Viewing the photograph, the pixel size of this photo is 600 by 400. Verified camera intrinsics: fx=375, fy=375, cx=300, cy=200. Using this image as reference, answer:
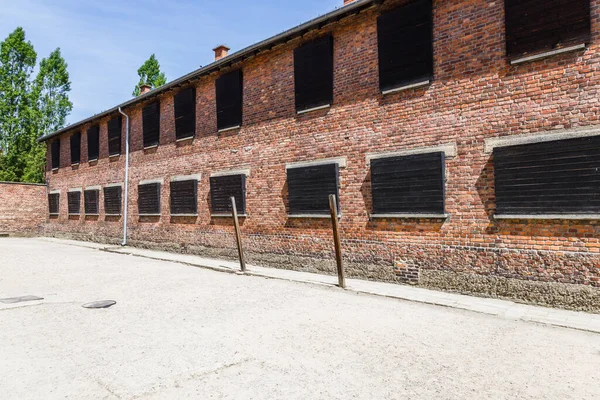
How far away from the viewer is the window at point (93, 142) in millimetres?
20250

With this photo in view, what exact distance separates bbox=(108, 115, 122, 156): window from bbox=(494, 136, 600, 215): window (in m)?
17.3

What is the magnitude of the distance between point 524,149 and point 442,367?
189 inches

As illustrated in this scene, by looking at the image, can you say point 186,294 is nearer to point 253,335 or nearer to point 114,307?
point 114,307

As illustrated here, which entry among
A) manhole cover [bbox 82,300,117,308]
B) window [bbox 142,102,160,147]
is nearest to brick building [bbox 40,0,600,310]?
window [bbox 142,102,160,147]

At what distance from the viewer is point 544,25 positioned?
6969mm

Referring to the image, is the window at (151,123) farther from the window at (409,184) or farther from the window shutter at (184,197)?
the window at (409,184)

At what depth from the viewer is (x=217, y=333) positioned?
17.2 feet

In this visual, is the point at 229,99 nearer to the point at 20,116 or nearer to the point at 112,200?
the point at 112,200

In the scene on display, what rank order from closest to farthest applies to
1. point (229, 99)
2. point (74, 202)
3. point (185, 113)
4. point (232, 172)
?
1. point (232, 172)
2. point (229, 99)
3. point (185, 113)
4. point (74, 202)

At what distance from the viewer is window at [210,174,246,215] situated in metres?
12.3

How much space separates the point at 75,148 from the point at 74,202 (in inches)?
125

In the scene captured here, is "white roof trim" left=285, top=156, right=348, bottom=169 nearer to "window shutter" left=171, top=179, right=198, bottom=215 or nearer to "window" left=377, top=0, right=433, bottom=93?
"window" left=377, top=0, right=433, bottom=93

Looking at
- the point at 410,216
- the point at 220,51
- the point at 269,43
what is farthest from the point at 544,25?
the point at 220,51

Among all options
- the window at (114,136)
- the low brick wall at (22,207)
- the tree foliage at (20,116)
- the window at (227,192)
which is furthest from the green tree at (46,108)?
the window at (227,192)
